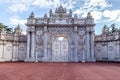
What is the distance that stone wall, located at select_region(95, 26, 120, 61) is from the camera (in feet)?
98.0

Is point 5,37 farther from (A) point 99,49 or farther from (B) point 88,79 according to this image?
(B) point 88,79

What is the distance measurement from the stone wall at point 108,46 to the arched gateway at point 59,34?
2.43 metres

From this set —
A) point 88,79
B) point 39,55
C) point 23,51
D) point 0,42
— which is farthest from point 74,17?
point 88,79

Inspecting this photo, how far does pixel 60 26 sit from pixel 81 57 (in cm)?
675

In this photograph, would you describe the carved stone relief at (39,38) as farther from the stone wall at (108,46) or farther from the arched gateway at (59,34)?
the stone wall at (108,46)

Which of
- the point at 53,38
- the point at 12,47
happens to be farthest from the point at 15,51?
the point at 53,38

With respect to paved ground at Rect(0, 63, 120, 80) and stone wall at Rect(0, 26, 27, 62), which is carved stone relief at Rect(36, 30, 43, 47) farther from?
paved ground at Rect(0, 63, 120, 80)

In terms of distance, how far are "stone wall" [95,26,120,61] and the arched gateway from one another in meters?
2.43

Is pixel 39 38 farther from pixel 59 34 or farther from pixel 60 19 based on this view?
pixel 60 19

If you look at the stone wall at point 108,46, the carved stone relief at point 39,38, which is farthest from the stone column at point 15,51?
the stone wall at point 108,46

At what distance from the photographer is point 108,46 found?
31.6 meters

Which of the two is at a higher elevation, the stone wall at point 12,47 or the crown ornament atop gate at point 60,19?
the crown ornament atop gate at point 60,19

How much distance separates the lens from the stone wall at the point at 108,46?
29.9m

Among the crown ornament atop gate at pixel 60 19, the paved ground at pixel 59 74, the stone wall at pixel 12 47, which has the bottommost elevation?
the paved ground at pixel 59 74
